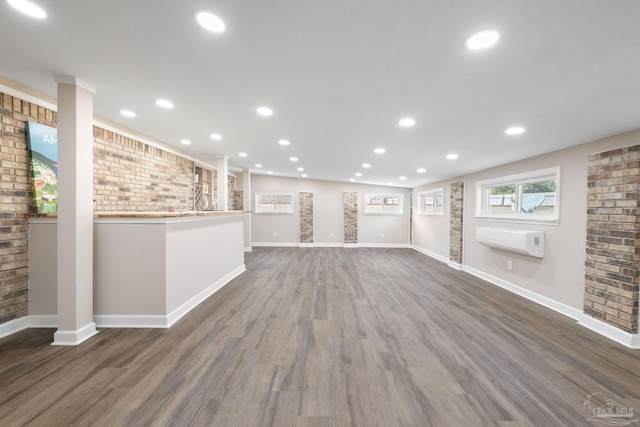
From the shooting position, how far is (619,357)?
2250 mm

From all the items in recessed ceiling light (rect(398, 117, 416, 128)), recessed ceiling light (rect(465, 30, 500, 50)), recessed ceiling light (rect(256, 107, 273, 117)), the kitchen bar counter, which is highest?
recessed ceiling light (rect(256, 107, 273, 117))

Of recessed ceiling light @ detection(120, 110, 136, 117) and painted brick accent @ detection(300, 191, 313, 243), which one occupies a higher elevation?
recessed ceiling light @ detection(120, 110, 136, 117)

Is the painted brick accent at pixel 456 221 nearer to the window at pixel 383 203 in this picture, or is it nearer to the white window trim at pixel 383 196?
the white window trim at pixel 383 196

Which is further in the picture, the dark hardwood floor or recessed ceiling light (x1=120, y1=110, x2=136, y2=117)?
recessed ceiling light (x1=120, y1=110, x2=136, y2=117)

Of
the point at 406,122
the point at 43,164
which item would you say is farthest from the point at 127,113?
the point at 406,122

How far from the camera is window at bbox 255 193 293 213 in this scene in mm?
8891

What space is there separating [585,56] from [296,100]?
193cm

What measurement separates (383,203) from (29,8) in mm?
8664

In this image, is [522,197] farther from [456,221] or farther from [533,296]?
[456,221]

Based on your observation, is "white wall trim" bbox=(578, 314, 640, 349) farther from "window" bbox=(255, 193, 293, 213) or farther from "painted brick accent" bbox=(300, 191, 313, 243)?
"window" bbox=(255, 193, 293, 213)

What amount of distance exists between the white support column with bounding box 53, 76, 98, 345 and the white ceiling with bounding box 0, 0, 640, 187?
25 centimetres

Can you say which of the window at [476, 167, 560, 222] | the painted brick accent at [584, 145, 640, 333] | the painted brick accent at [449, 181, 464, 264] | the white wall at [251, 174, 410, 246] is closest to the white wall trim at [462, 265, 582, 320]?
the painted brick accent at [584, 145, 640, 333]

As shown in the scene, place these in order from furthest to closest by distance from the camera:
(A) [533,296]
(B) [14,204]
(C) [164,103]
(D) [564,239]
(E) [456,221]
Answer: (E) [456,221] < (A) [533,296] < (D) [564,239] < (C) [164,103] < (B) [14,204]

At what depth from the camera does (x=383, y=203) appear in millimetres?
9078
